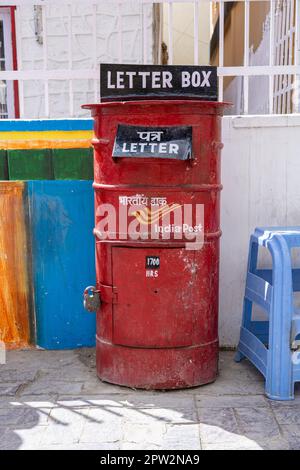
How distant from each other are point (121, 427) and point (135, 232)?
123cm

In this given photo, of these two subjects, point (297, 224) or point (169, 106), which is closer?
point (169, 106)

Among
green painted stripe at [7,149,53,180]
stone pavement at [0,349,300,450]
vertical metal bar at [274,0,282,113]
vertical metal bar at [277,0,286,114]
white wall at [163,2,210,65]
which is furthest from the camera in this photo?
white wall at [163,2,210,65]

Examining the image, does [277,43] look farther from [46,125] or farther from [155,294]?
[155,294]

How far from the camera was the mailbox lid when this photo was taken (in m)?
3.83

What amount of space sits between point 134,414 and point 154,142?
5.68ft

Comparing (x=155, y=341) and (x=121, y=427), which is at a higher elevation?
(x=155, y=341)

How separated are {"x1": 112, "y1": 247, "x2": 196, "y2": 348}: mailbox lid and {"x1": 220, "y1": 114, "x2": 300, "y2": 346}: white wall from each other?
958 mm

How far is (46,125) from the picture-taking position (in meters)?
4.72

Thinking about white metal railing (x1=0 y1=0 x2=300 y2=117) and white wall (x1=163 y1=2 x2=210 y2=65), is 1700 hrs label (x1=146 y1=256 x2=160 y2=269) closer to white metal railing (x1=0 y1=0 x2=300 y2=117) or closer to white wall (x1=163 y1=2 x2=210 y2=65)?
white metal railing (x1=0 y1=0 x2=300 y2=117)

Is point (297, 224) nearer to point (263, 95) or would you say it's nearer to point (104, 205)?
point (104, 205)

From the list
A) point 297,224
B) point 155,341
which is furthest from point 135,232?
point 297,224

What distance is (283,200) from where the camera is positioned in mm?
4691

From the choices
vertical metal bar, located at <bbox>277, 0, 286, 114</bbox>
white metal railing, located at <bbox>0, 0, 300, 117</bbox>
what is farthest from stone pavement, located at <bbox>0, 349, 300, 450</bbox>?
vertical metal bar, located at <bbox>277, 0, 286, 114</bbox>
